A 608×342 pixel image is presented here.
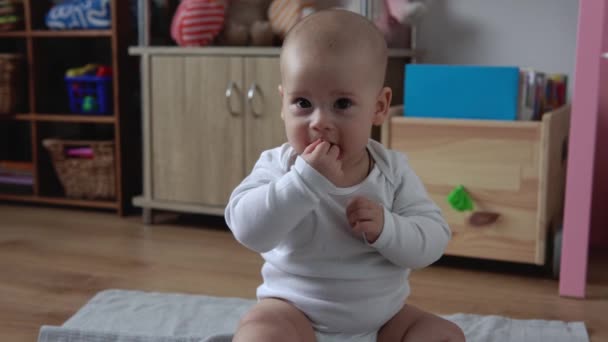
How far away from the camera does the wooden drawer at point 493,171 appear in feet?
5.39

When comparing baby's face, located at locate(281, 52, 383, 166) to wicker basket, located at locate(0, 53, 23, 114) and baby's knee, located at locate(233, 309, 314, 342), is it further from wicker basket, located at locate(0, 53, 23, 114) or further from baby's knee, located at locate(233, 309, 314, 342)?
wicker basket, located at locate(0, 53, 23, 114)

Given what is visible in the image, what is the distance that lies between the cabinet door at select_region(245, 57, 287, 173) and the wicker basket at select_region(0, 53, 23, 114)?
892 millimetres

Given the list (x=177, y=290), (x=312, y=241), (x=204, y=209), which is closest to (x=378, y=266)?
(x=312, y=241)

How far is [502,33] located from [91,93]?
4.34ft

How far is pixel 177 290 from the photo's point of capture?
1591mm

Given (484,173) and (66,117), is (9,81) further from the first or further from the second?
(484,173)

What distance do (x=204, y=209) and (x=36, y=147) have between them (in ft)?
2.32

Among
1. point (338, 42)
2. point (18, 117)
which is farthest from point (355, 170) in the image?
point (18, 117)

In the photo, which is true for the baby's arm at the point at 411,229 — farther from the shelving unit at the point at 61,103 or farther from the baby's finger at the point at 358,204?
the shelving unit at the point at 61,103

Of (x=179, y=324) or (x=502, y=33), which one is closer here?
(x=179, y=324)

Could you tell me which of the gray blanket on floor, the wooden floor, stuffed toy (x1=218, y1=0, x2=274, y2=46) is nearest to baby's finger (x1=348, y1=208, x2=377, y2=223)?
the gray blanket on floor

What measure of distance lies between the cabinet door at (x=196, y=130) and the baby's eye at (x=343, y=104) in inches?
45.7

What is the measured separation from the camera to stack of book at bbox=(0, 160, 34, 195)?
2496 millimetres

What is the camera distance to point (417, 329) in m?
1.00
